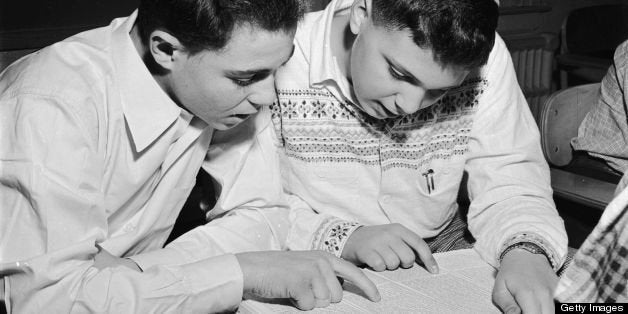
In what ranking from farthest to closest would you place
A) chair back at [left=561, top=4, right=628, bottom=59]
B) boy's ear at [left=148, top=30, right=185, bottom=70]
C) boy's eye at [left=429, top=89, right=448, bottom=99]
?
chair back at [left=561, top=4, right=628, bottom=59] → boy's eye at [left=429, top=89, right=448, bottom=99] → boy's ear at [left=148, top=30, right=185, bottom=70]

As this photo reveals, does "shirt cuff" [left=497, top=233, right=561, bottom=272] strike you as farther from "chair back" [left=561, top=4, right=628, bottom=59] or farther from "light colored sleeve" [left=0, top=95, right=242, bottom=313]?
"chair back" [left=561, top=4, right=628, bottom=59]

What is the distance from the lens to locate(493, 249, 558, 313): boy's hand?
131cm

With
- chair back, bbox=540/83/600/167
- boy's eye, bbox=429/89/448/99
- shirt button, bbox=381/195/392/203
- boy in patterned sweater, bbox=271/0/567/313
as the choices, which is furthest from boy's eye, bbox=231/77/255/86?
chair back, bbox=540/83/600/167

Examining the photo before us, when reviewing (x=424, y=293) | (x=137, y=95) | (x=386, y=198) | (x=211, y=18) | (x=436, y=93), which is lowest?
(x=386, y=198)

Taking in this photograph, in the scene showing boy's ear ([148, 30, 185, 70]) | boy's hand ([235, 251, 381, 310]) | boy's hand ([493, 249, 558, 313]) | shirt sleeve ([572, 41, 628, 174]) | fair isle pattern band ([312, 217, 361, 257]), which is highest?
boy's ear ([148, 30, 185, 70])

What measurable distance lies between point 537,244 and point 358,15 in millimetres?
622

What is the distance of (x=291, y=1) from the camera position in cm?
141

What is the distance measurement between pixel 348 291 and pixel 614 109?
147 cm

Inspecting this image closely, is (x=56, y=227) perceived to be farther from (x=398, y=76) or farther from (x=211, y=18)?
(x=398, y=76)

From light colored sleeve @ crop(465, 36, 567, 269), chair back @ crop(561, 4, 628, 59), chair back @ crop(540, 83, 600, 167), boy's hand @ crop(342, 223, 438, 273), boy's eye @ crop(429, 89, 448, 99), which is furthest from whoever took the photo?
chair back @ crop(561, 4, 628, 59)

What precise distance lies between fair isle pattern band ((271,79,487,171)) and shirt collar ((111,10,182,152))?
0.41 metres

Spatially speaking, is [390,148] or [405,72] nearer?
[405,72]

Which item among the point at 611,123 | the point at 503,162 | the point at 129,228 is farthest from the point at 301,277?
the point at 611,123

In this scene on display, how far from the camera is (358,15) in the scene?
1.64m
